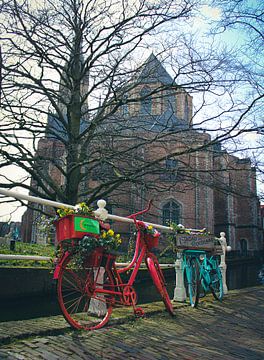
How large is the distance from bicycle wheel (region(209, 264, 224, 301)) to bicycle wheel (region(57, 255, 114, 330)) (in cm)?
274

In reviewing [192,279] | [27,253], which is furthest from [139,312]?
[27,253]

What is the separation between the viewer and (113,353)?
2.81m

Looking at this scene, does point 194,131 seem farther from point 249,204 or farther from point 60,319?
point 249,204

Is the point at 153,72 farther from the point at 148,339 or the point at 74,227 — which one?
the point at 148,339

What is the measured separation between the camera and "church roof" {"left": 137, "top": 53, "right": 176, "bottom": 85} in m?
8.71

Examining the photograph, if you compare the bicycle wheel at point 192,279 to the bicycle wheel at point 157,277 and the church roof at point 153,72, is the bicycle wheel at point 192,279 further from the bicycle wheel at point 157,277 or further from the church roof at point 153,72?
the church roof at point 153,72

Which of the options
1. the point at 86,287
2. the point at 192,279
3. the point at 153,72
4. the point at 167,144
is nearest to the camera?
the point at 86,287

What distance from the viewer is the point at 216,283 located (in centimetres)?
629

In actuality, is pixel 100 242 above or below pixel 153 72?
below

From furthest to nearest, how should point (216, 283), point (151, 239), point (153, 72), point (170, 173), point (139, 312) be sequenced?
1. point (153, 72)
2. point (170, 173)
3. point (216, 283)
4. point (151, 239)
5. point (139, 312)

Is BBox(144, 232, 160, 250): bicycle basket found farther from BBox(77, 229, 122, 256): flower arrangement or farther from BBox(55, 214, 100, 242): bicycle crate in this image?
BBox(55, 214, 100, 242): bicycle crate

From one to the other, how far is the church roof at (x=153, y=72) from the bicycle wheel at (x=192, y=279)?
4.83 metres

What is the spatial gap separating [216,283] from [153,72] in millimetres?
5154

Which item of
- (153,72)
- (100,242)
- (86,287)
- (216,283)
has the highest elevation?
(153,72)
